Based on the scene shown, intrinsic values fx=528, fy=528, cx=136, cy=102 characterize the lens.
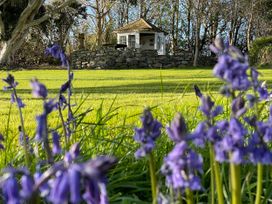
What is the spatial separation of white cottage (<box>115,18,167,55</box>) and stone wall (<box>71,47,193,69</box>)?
374cm

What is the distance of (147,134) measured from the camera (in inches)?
45.3

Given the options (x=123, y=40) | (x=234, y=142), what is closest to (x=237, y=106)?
(x=234, y=142)

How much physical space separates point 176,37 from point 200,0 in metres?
7.11

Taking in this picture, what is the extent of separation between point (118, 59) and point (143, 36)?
6672 mm

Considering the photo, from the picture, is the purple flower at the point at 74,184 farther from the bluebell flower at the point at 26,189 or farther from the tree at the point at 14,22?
the tree at the point at 14,22

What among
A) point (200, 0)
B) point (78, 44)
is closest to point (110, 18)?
point (78, 44)

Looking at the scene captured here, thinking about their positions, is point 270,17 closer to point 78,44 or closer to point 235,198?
point 78,44

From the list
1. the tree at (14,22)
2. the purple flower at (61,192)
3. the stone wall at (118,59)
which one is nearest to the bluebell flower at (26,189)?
the purple flower at (61,192)

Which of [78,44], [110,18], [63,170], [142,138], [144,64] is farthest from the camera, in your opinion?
[110,18]

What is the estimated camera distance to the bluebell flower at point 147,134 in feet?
3.70

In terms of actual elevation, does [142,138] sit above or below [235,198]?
above

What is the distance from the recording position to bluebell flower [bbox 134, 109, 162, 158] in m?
1.13

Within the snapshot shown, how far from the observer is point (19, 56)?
133ft

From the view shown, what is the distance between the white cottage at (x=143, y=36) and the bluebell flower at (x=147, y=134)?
39.8 m
